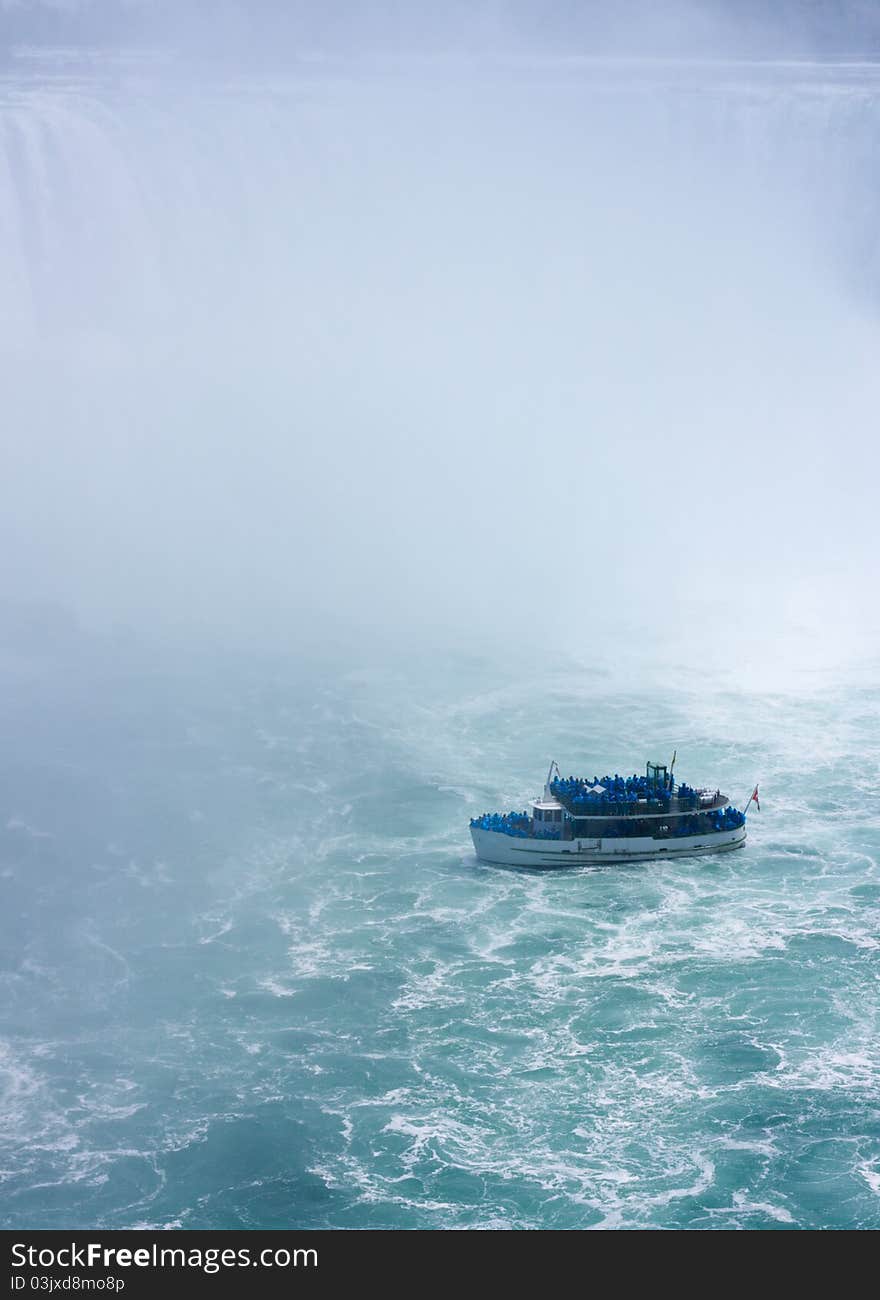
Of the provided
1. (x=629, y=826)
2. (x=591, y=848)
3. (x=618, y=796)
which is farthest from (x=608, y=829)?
(x=618, y=796)

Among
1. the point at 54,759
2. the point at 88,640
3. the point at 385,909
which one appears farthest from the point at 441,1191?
the point at 88,640

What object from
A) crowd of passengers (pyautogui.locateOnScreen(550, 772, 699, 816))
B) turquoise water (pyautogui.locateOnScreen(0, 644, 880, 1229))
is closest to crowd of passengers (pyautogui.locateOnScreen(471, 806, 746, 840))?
crowd of passengers (pyautogui.locateOnScreen(550, 772, 699, 816))

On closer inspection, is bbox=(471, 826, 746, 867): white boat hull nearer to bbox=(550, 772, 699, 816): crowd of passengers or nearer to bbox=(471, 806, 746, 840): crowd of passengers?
bbox=(471, 806, 746, 840): crowd of passengers

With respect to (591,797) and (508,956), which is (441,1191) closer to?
(508,956)

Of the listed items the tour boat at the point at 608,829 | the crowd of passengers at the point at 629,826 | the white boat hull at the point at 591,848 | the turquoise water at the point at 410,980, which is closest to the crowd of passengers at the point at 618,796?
the tour boat at the point at 608,829

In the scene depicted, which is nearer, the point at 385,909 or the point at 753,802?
the point at 385,909

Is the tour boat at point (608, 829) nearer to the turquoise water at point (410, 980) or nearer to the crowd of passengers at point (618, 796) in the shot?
the crowd of passengers at point (618, 796)
